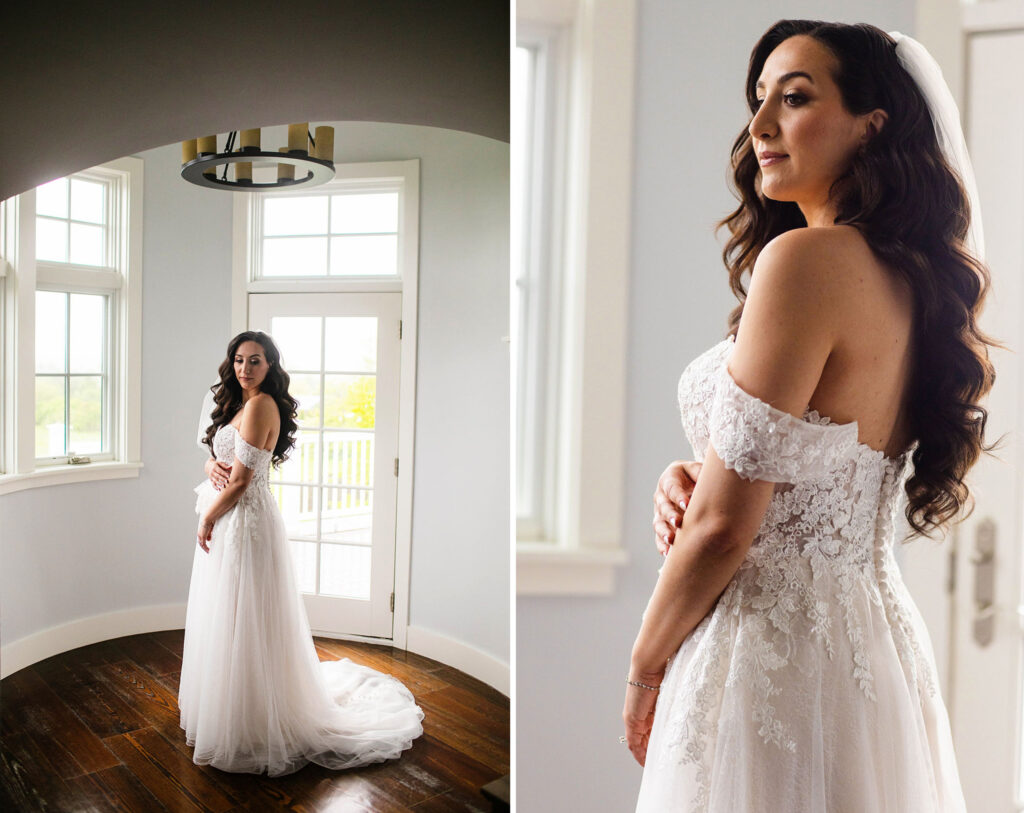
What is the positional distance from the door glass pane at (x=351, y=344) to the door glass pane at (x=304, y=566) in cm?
35

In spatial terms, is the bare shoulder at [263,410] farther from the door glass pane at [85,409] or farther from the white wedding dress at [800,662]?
the white wedding dress at [800,662]

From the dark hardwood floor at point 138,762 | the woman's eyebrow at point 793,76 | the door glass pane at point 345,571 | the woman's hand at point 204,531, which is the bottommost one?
the dark hardwood floor at point 138,762

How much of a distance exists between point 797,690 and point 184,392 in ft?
3.66

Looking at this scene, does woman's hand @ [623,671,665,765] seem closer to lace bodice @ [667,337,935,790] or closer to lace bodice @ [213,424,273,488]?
lace bodice @ [667,337,935,790]

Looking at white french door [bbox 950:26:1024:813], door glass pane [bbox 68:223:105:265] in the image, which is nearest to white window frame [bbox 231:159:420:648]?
door glass pane [bbox 68:223:105:265]

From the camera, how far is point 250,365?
1.42m

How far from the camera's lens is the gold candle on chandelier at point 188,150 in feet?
4.69

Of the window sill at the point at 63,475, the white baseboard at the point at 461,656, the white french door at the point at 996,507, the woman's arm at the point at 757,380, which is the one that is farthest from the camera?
the white baseboard at the point at 461,656

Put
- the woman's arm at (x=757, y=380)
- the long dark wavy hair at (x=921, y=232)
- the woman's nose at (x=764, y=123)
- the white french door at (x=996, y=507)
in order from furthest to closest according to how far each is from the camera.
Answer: the white french door at (x=996, y=507) < the woman's nose at (x=764, y=123) < the long dark wavy hair at (x=921, y=232) < the woman's arm at (x=757, y=380)

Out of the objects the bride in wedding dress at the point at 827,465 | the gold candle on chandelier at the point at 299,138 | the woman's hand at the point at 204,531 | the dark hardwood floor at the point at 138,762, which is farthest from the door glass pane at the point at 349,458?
the bride in wedding dress at the point at 827,465

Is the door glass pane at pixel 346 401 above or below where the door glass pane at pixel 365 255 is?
below

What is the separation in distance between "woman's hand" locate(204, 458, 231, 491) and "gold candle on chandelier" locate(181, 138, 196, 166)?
0.56 meters

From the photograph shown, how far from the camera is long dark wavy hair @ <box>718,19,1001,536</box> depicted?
1.02 metres

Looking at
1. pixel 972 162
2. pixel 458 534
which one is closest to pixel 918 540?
pixel 972 162
